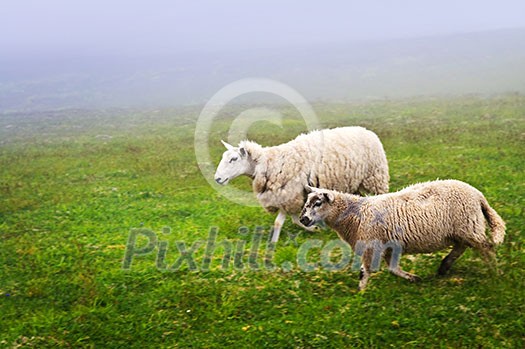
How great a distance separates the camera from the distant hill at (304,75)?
225 feet

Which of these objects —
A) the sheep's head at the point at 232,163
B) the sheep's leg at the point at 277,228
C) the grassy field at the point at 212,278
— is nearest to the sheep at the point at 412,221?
the grassy field at the point at 212,278

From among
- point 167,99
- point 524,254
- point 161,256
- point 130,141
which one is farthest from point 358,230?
point 167,99

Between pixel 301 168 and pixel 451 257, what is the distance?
14.2 feet

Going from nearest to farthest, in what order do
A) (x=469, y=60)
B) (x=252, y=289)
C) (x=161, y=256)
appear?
(x=252, y=289), (x=161, y=256), (x=469, y=60)

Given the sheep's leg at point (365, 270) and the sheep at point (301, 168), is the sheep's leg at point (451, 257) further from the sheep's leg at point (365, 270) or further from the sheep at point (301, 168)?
the sheep at point (301, 168)

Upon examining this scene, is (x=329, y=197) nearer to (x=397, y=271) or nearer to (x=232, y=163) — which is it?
(x=397, y=271)

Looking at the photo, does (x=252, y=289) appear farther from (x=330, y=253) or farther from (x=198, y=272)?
(x=330, y=253)

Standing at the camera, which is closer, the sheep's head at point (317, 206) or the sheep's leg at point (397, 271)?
the sheep's leg at point (397, 271)

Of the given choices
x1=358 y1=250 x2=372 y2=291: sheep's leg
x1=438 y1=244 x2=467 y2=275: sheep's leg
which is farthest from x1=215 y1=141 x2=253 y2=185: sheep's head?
x1=438 y1=244 x2=467 y2=275: sheep's leg

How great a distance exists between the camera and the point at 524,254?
9.90 metres

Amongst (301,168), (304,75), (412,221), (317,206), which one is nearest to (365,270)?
(412,221)

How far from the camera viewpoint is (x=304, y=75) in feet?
302

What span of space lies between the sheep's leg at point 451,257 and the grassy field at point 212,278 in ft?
0.64

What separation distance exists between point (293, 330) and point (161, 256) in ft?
15.0
